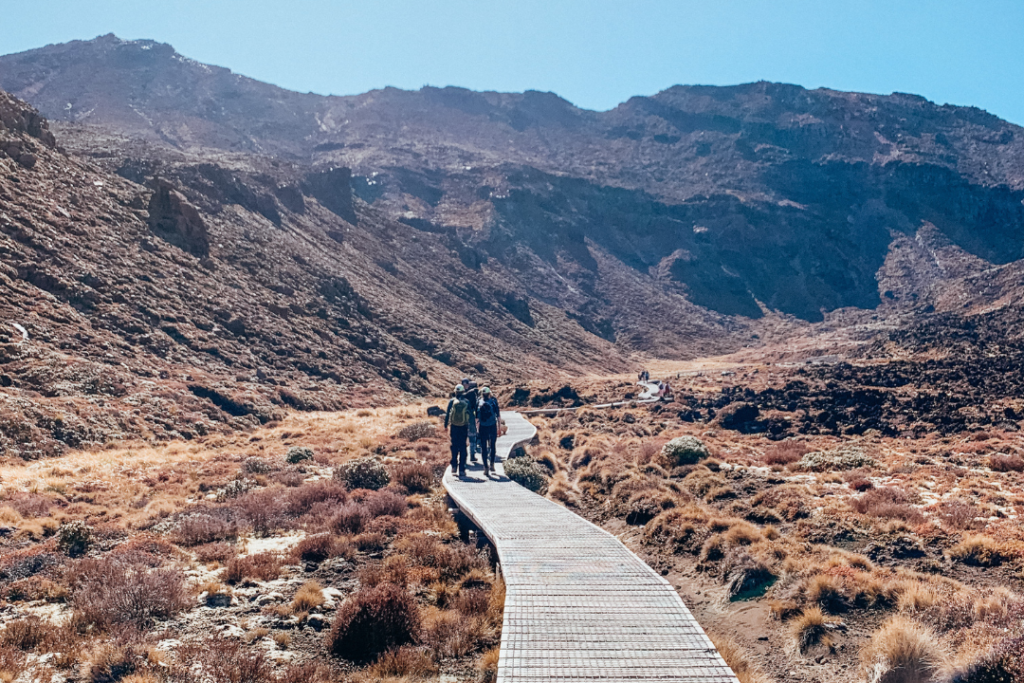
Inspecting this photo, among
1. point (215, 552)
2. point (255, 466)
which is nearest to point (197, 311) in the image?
point (255, 466)

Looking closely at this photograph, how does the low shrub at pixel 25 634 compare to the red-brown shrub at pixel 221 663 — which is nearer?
the red-brown shrub at pixel 221 663

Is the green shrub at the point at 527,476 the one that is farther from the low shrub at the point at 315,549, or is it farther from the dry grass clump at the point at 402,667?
the dry grass clump at the point at 402,667

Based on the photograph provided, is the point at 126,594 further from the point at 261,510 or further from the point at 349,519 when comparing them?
the point at 261,510

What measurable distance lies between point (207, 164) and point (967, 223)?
117005mm

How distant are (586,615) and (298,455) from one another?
14349 millimetres

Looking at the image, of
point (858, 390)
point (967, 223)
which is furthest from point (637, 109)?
point (858, 390)

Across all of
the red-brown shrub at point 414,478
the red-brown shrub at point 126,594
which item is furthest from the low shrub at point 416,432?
the red-brown shrub at point 126,594

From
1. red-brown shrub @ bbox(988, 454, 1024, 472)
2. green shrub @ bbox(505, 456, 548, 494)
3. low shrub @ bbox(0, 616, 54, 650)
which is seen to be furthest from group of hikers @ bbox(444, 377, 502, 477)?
red-brown shrub @ bbox(988, 454, 1024, 472)

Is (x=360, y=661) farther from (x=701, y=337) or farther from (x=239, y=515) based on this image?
(x=701, y=337)

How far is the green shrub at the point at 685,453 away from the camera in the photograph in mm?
17078

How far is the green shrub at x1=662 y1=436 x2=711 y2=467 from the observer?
1708 centimetres

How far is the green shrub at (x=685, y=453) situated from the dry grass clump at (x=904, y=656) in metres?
11.0

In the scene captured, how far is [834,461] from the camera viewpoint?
15.7 m

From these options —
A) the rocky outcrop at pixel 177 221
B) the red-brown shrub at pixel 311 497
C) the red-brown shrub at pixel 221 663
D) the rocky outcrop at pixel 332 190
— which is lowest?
the red-brown shrub at pixel 311 497
